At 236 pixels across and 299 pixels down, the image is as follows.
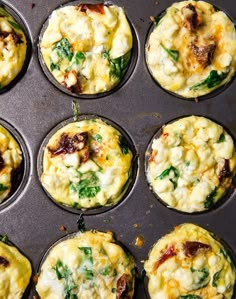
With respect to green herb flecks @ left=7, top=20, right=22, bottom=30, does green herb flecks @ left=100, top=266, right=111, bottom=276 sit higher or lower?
lower

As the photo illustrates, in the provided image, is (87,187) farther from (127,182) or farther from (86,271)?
(86,271)

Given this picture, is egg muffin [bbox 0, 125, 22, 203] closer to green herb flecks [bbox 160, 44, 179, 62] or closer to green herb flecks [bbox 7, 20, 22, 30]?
green herb flecks [bbox 7, 20, 22, 30]

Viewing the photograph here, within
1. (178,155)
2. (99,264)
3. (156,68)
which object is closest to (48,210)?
(99,264)

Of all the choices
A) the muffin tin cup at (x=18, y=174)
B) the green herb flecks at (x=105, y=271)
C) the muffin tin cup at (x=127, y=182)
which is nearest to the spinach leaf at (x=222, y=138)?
the muffin tin cup at (x=127, y=182)

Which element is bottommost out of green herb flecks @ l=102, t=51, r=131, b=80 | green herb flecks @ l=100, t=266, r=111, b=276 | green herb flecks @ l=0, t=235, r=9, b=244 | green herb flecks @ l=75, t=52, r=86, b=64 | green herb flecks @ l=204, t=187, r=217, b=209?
green herb flecks @ l=100, t=266, r=111, b=276

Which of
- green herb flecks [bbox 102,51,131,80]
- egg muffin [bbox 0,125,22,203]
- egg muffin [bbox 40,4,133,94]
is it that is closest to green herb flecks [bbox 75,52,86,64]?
egg muffin [bbox 40,4,133,94]

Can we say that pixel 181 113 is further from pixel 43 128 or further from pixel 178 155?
pixel 43 128

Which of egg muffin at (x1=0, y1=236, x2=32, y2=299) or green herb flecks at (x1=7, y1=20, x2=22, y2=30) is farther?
green herb flecks at (x1=7, y1=20, x2=22, y2=30)
